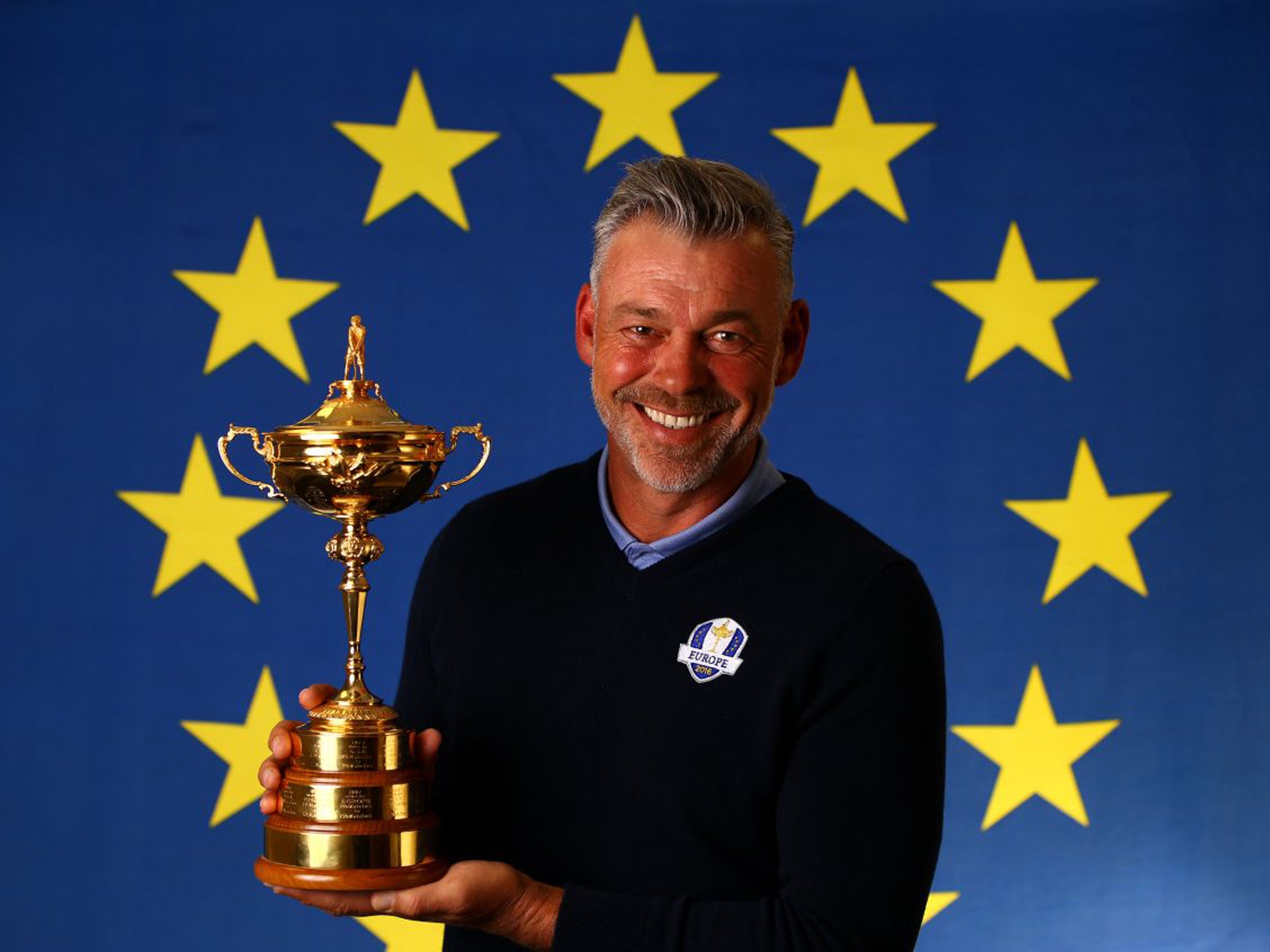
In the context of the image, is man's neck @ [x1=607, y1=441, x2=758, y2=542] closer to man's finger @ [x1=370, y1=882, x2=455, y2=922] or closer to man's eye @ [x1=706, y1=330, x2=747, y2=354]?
man's eye @ [x1=706, y1=330, x2=747, y2=354]

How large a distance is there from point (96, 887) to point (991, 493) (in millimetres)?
1829

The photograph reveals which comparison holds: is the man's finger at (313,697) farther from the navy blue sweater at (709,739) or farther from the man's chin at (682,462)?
the man's chin at (682,462)

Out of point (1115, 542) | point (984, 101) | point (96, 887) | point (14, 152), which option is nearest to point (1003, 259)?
point (984, 101)

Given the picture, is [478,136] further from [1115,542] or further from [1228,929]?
[1228,929]

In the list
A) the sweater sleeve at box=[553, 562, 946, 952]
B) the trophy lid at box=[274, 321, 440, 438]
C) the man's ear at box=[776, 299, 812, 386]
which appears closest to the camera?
the sweater sleeve at box=[553, 562, 946, 952]

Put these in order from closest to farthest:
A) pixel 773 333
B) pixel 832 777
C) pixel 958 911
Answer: pixel 832 777
pixel 773 333
pixel 958 911

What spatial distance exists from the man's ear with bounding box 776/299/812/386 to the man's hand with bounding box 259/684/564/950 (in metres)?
0.60

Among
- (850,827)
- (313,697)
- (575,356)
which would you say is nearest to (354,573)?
(313,697)

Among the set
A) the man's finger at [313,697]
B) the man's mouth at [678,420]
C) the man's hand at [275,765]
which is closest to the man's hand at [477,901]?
the man's hand at [275,765]

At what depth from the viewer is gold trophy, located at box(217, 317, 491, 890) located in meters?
1.54

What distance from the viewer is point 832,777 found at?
1.51 metres

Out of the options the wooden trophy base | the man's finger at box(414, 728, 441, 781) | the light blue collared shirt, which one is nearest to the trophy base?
the wooden trophy base

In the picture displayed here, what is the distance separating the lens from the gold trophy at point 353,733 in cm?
154

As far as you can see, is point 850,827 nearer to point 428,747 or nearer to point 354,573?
point 428,747
